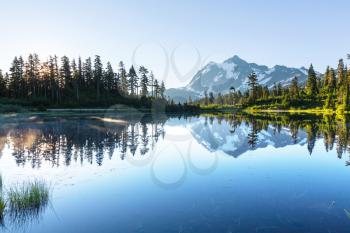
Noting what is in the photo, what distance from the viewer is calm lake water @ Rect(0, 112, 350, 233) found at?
1027cm

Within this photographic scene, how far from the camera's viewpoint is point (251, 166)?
66.4 feet

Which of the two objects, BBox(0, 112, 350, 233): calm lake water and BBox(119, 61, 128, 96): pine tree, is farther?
BBox(119, 61, 128, 96): pine tree

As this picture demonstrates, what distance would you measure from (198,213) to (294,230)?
11.9 feet

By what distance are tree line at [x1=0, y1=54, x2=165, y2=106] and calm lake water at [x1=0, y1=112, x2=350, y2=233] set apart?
82.3 metres

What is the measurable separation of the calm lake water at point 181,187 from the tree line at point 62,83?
8228cm

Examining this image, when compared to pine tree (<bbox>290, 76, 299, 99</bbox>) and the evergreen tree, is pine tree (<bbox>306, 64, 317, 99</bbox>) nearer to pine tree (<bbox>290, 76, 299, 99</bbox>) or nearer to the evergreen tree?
pine tree (<bbox>290, 76, 299, 99</bbox>)

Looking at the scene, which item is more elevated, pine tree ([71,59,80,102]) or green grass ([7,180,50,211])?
pine tree ([71,59,80,102])

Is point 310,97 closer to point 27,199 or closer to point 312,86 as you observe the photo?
point 312,86

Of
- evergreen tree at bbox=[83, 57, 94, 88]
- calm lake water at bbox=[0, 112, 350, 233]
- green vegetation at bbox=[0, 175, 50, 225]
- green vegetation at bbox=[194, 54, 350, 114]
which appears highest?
evergreen tree at bbox=[83, 57, 94, 88]

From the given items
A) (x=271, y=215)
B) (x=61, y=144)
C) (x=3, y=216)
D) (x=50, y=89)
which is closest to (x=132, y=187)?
(x=3, y=216)

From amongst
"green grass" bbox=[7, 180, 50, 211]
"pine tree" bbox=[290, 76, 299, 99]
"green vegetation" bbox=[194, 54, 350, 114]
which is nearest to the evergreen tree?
"green vegetation" bbox=[194, 54, 350, 114]

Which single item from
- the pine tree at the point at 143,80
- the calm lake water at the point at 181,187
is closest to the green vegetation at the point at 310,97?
the pine tree at the point at 143,80

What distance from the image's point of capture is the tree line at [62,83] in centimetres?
10488

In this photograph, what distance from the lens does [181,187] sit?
1515 cm
